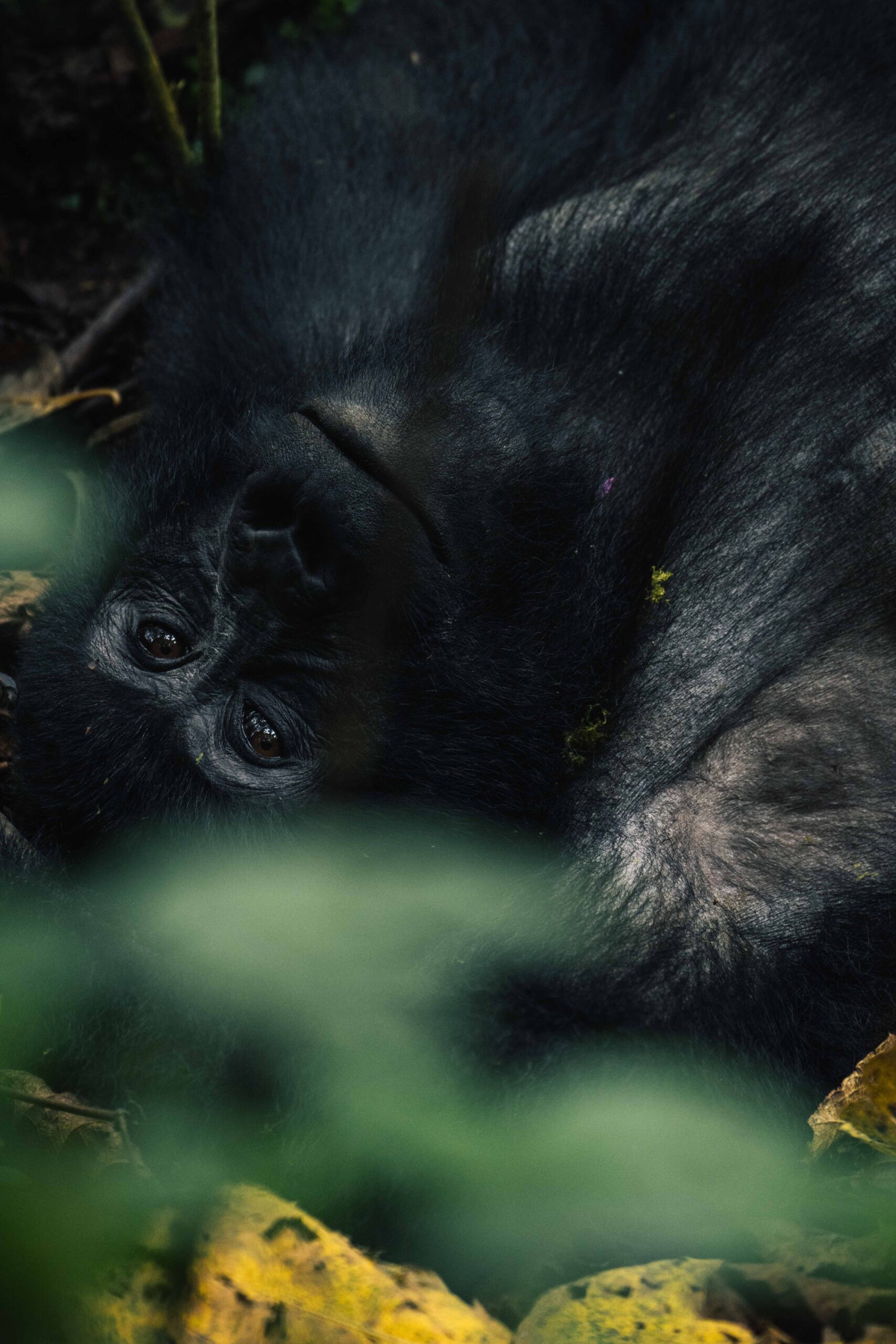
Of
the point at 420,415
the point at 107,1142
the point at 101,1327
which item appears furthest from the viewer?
the point at 420,415

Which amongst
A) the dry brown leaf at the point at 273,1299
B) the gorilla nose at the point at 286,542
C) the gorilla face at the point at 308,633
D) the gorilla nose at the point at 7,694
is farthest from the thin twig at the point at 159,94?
the dry brown leaf at the point at 273,1299

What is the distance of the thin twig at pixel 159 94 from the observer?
8.67 ft

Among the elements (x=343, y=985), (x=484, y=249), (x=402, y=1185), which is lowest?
(x=402, y=1185)

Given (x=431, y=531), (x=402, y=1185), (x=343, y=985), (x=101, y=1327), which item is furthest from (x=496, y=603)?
(x=101, y=1327)

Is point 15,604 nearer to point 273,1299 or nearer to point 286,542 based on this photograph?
point 286,542

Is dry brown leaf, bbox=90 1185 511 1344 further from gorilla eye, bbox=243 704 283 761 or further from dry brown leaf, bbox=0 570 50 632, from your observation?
dry brown leaf, bbox=0 570 50 632

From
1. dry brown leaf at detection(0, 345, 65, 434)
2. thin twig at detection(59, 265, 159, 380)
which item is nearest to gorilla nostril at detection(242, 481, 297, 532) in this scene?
dry brown leaf at detection(0, 345, 65, 434)

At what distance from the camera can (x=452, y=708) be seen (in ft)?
7.06

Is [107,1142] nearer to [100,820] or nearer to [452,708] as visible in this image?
[100,820]

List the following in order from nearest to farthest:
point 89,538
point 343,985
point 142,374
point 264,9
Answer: point 343,985 < point 89,538 < point 142,374 < point 264,9

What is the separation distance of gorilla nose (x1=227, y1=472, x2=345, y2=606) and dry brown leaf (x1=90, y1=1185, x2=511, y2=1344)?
101 centimetres

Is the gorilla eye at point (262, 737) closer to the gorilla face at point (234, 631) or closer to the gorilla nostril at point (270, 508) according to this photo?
the gorilla face at point (234, 631)

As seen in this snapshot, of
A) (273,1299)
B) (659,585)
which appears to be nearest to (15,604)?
(659,585)

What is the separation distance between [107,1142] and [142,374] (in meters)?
1.98
